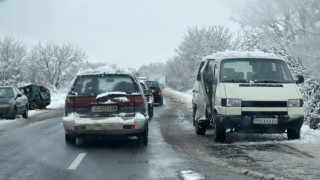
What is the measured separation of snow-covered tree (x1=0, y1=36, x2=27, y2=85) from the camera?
53688 millimetres

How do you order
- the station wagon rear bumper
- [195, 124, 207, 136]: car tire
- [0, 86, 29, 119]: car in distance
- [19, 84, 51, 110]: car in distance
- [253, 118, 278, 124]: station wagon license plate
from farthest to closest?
1. [19, 84, 51, 110]: car in distance
2. [0, 86, 29, 119]: car in distance
3. [195, 124, 207, 136]: car tire
4. [253, 118, 278, 124]: station wagon license plate
5. the station wagon rear bumper

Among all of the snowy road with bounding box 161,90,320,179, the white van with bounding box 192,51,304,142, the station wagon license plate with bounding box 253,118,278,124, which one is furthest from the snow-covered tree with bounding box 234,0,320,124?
the snowy road with bounding box 161,90,320,179

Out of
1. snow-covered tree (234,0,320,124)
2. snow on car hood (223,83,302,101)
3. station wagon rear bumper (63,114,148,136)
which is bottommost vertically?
station wagon rear bumper (63,114,148,136)

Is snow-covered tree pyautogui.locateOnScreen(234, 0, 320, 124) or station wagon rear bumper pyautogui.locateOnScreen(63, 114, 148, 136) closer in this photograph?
snow-covered tree pyautogui.locateOnScreen(234, 0, 320, 124)

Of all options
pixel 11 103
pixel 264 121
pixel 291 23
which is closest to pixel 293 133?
pixel 264 121

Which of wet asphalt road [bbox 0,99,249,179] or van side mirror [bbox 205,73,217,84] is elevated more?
van side mirror [bbox 205,73,217,84]

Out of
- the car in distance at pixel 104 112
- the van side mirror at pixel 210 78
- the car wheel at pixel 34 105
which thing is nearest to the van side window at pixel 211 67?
the van side mirror at pixel 210 78

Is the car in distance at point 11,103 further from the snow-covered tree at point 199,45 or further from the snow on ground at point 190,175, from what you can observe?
the snow-covered tree at point 199,45

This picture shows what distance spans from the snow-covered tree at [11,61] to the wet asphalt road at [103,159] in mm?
44293

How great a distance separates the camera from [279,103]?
9805 mm

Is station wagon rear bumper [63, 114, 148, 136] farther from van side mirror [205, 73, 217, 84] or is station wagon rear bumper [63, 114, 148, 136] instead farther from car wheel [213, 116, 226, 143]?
van side mirror [205, 73, 217, 84]

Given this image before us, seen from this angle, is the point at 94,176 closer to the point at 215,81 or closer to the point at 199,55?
the point at 215,81

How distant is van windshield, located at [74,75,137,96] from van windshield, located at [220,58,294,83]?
2195mm

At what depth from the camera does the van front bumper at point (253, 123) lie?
31.9 ft
